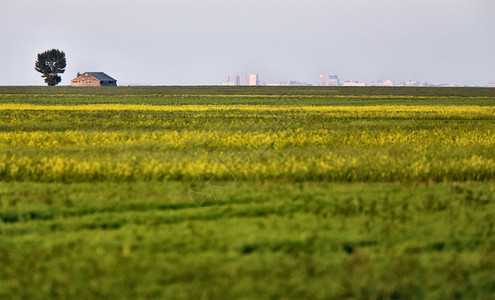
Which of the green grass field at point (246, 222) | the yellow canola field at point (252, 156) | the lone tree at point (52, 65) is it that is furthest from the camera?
the lone tree at point (52, 65)

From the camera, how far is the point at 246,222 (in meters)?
9.98

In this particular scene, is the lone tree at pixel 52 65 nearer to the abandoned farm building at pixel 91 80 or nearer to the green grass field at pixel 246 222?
the abandoned farm building at pixel 91 80

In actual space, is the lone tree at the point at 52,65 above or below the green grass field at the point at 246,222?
above

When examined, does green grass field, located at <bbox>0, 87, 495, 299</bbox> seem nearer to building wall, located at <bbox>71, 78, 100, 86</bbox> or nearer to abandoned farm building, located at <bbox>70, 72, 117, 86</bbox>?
building wall, located at <bbox>71, 78, 100, 86</bbox>

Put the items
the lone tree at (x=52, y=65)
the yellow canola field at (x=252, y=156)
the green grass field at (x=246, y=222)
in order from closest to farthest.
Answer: the green grass field at (x=246, y=222) → the yellow canola field at (x=252, y=156) → the lone tree at (x=52, y=65)

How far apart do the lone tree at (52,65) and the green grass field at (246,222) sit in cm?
12567

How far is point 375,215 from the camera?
34.6 feet

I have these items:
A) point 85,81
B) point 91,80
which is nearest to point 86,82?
point 85,81

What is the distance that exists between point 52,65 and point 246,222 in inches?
5455

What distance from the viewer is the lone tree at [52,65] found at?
136250mm

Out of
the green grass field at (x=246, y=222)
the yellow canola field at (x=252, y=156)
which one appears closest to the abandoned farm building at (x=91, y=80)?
the yellow canola field at (x=252, y=156)

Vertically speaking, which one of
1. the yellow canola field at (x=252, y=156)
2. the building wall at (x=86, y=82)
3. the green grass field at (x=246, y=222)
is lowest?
the green grass field at (x=246, y=222)

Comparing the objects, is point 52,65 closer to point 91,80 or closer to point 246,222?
point 91,80

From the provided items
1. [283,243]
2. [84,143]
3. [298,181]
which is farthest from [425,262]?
[84,143]
